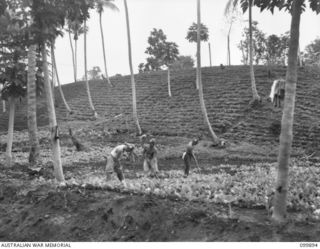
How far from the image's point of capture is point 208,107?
42.1m

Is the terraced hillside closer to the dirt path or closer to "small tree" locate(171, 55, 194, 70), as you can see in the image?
the dirt path

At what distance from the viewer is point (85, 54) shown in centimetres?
4800

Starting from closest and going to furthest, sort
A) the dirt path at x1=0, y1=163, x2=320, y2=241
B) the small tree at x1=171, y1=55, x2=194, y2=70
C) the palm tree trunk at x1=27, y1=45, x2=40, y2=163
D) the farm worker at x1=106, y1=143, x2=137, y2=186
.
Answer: the dirt path at x1=0, y1=163, x2=320, y2=241 → the farm worker at x1=106, y1=143, x2=137, y2=186 → the palm tree trunk at x1=27, y1=45, x2=40, y2=163 → the small tree at x1=171, y1=55, x2=194, y2=70

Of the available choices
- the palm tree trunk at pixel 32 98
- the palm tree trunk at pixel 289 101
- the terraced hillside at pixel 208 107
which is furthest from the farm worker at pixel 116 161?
the terraced hillside at pixel 208 107

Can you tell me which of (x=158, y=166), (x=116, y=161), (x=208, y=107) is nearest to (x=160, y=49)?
(x=208, y=107)

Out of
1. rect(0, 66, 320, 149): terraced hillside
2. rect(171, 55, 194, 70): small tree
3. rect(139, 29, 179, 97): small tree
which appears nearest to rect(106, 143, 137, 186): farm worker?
rect(0, 66, 320, 149): terraced hillside

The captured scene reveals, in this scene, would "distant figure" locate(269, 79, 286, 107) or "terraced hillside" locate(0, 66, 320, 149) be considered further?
"terraced hillside" locate(0, 66, 320, 149)

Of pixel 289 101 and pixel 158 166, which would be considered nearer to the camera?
pixel 289 101

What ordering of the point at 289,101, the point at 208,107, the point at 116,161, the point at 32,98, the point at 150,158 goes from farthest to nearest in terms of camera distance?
the point at 208,107
the point at 32,98
the point at 150,158
the point at 116,161
the point at 289,101

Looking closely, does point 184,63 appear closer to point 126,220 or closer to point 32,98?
point 32,98

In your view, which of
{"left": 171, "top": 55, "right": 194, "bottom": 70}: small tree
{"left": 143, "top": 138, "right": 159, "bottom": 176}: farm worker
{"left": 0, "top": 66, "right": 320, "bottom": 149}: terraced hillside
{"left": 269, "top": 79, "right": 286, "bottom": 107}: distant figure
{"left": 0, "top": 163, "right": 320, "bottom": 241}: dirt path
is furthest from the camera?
{"left": 171, "top": 55, "right": 194, "bottom": 70}: small tree

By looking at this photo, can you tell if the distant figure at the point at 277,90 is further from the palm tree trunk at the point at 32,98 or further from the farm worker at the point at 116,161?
the palm tree trunk at the point at 32,98

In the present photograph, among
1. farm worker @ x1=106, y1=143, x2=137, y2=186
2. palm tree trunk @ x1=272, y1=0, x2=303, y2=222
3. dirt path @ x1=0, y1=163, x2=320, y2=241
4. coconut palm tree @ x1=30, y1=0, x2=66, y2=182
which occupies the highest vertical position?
coconut palm tree @ x1=30, y1=0, x2=66, y2=182

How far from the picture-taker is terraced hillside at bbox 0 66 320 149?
3459cm
